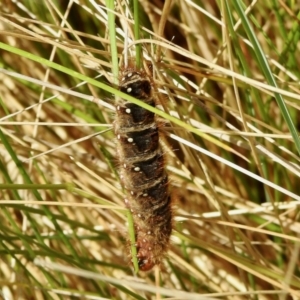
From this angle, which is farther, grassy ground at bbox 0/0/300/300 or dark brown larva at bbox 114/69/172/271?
grassy ground at bbox 0/0/300/300

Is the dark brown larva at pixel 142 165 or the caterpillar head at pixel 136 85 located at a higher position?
the caterpillar head at pixel 136 85

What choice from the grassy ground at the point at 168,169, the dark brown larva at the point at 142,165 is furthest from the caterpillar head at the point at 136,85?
the grassy ground at the point at 168,169

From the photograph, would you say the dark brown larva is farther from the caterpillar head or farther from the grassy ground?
the grassy ground

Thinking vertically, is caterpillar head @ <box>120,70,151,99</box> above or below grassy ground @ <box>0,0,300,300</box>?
above

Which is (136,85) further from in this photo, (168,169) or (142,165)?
(168,169)

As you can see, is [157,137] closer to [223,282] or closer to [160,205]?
[160,205]

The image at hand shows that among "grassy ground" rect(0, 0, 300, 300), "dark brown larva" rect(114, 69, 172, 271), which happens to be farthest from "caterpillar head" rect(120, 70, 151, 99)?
"grassy ground" rect(0, 0, 300, 300)

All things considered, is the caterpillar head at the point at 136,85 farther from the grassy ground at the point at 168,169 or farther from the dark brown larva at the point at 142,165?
the grassy ground at the point at 168,169

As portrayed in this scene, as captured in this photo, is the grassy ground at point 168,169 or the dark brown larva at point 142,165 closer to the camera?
the dark brown larva at point 142,165
